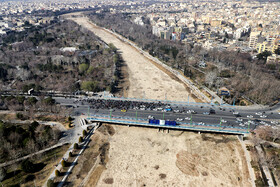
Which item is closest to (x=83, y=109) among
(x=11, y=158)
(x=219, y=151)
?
(x=11, y=158)

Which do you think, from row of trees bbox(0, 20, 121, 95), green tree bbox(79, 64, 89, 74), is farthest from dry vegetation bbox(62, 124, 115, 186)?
green tree bbox(79, 64, 89, 74)

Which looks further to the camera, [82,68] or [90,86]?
[82,68]

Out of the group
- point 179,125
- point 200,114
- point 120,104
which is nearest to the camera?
point 179,125

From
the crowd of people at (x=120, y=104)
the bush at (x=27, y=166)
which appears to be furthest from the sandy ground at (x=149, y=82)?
the bush at (x=27, y=166)

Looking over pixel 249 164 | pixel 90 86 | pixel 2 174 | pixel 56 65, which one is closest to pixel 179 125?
pixel 249 164

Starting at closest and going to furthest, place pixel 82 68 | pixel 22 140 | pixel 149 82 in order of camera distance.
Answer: pixel 22 140
pixel 149 82
pixel 82 68

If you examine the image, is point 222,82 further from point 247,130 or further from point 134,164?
point 134,164

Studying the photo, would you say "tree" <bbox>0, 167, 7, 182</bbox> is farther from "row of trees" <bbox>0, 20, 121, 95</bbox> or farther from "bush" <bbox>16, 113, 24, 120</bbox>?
"row of trees" <bbox>0, 20, 121, 95</bbox>

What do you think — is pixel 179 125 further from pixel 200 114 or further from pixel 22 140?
pixel 22 140
